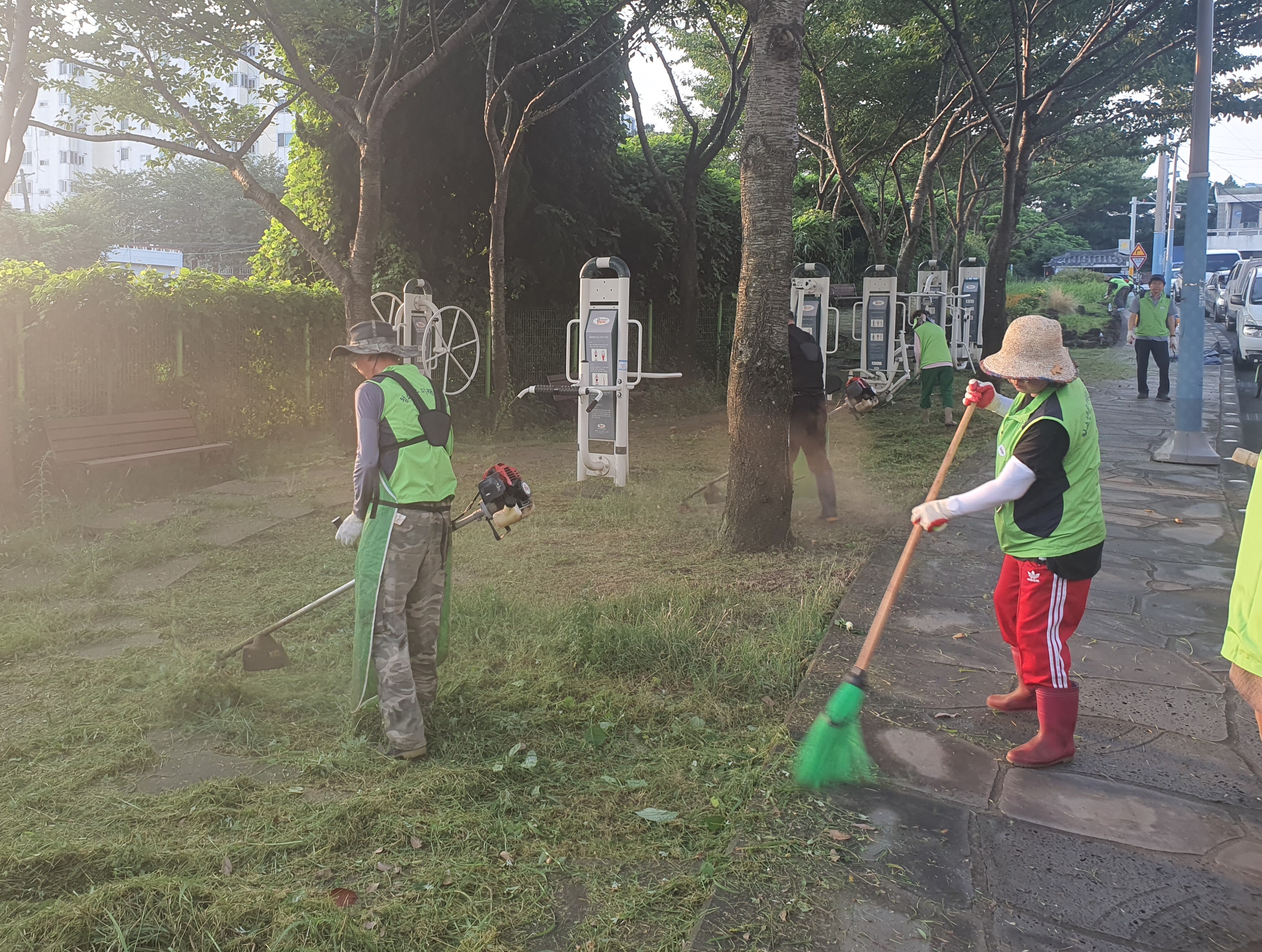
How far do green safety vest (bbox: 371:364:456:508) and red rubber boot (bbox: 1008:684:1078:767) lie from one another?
2577 millimetres

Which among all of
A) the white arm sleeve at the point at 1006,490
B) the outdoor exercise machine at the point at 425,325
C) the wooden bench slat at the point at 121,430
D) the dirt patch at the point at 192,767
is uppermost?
the outdoor exercise machine at the point at 425,325

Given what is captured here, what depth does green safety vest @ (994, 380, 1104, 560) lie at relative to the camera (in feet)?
12.5

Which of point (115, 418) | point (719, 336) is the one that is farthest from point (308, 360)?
point (719, 336)

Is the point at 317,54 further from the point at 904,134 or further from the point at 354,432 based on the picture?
the point at 904,134

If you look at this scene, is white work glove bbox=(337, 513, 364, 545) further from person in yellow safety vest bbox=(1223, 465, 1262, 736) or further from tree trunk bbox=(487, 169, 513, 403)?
tree trunk bbox=(487, 169, 513, 403)

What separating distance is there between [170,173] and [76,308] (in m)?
49.8

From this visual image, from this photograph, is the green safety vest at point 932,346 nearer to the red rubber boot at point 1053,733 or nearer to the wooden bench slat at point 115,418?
the wooden bench slat at point 115,418

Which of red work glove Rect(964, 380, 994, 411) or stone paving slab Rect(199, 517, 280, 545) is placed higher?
red work glove Rect(964, 380, 994, 411)

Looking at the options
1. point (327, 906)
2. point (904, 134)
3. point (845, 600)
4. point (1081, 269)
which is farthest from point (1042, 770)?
point (1081, 269)

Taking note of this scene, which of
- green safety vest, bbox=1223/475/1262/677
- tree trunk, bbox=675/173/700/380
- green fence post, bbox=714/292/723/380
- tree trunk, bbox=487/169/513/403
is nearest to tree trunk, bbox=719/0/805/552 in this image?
green safety vest, bbox=1223/475/1262/677

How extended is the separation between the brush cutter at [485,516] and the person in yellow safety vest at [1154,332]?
521 inches

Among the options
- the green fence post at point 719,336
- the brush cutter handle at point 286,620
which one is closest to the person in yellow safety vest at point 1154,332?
the green fence post at point 719,336

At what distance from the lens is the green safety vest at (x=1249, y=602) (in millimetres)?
2559

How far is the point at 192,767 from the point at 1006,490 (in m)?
3.43
